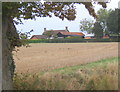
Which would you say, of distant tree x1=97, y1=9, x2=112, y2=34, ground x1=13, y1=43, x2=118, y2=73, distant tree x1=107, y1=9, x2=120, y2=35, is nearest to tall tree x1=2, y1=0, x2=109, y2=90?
ground x1=13, y1=43, x2=118, y2=73

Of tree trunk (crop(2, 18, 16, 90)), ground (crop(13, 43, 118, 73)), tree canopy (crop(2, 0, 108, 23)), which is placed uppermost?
tree canopy (crop(2, 0, 108, 23))

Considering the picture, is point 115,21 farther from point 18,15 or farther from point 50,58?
point 18,15

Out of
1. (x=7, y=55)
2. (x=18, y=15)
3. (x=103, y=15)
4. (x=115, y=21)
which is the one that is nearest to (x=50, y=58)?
(x=7, y=55)

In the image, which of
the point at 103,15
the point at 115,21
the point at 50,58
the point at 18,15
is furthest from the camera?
the point at 115,21

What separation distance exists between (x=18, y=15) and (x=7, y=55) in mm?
793

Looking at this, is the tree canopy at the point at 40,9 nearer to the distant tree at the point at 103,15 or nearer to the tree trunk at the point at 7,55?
the tree trunk at the point at 7,55

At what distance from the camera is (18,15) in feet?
11.6

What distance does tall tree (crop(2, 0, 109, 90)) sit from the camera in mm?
3520

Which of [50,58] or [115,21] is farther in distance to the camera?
[115,21]

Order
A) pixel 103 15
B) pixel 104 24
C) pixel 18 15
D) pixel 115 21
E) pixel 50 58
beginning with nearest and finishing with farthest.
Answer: pixel 18 15 < pixel 50 58 < pixel 103 15 < pixel 115 21 < pixel 104 24

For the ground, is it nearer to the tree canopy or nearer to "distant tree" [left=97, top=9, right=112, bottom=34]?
the tree canopy

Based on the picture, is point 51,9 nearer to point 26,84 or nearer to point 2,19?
point 2,19

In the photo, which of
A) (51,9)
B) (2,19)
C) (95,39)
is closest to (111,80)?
(51,9)

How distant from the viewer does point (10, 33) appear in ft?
12.9
